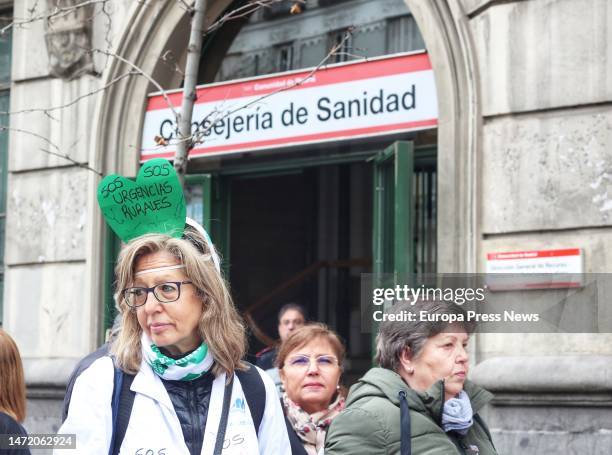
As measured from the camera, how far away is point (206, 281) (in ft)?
11.7

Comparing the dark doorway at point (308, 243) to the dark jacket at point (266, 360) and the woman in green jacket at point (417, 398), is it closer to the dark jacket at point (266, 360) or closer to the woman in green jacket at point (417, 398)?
the dark jacket at point (266, 360)

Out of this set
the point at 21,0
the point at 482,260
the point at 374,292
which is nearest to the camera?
the point at 374,292

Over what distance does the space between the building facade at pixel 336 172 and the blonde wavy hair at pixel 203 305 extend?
3926mm

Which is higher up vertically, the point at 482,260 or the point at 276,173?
the point at 276,173

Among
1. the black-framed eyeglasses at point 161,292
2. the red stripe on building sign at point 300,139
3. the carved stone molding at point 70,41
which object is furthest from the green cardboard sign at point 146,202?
the carved stone molding at point 70,41

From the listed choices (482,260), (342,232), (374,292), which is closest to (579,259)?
(482,260)

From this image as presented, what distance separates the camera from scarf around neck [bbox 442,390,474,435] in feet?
13.4

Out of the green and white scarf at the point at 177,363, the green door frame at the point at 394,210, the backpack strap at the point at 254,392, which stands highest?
the green door frame at the point at 394,210

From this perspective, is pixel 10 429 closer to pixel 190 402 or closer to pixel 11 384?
pixel 11 384

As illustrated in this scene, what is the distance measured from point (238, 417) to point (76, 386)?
0.46m

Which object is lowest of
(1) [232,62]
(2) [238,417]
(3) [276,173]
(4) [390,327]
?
(2) [238,417]

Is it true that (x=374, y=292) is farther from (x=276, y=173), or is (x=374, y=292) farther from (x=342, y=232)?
(x=342, y=232)

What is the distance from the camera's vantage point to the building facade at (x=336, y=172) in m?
7.61

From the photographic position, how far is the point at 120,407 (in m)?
3.39
